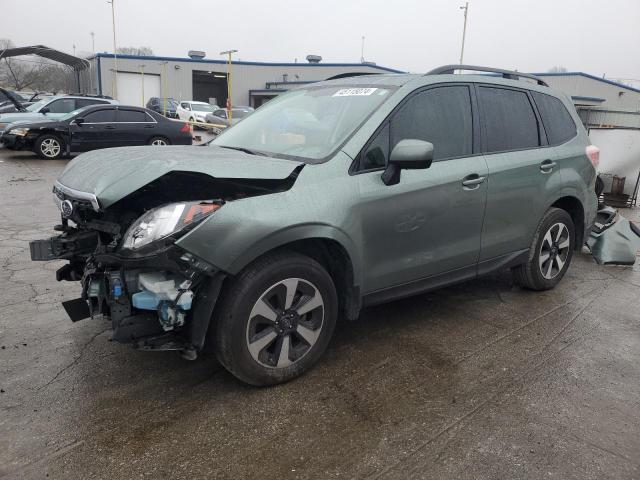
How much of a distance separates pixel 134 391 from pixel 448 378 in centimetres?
190

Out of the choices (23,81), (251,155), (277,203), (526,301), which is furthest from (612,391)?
(23,81)

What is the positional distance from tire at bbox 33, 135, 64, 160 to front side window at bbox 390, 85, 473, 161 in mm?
12835

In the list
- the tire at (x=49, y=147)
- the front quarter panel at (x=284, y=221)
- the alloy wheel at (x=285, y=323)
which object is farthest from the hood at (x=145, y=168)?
the tire at (x=49, y=147)

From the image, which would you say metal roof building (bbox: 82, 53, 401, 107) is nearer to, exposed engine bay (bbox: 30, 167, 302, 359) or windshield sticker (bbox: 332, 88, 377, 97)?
windshield sticker (bbox: 332, 88, 377, 97)

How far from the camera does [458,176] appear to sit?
3.71 meters

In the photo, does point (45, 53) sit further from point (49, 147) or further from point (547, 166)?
point (547, 166)

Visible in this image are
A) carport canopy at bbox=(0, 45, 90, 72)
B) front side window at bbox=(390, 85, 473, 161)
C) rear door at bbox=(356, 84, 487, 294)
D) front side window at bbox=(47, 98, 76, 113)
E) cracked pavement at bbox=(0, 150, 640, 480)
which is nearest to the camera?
cracked pavement at bbox=(0, 150, 640, 480)

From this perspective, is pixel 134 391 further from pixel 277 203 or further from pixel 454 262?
pixel 454 262

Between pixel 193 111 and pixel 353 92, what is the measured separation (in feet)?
94.0

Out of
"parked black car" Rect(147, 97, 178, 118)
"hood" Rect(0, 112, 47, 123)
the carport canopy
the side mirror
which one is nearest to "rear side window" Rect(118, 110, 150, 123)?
"hood" Rect(0, 112, 47, 123)

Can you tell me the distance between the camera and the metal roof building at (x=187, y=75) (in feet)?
144

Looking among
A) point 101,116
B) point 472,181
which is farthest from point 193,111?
point 472,181

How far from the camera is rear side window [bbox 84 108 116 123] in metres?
13.8

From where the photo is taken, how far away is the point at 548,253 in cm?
475
